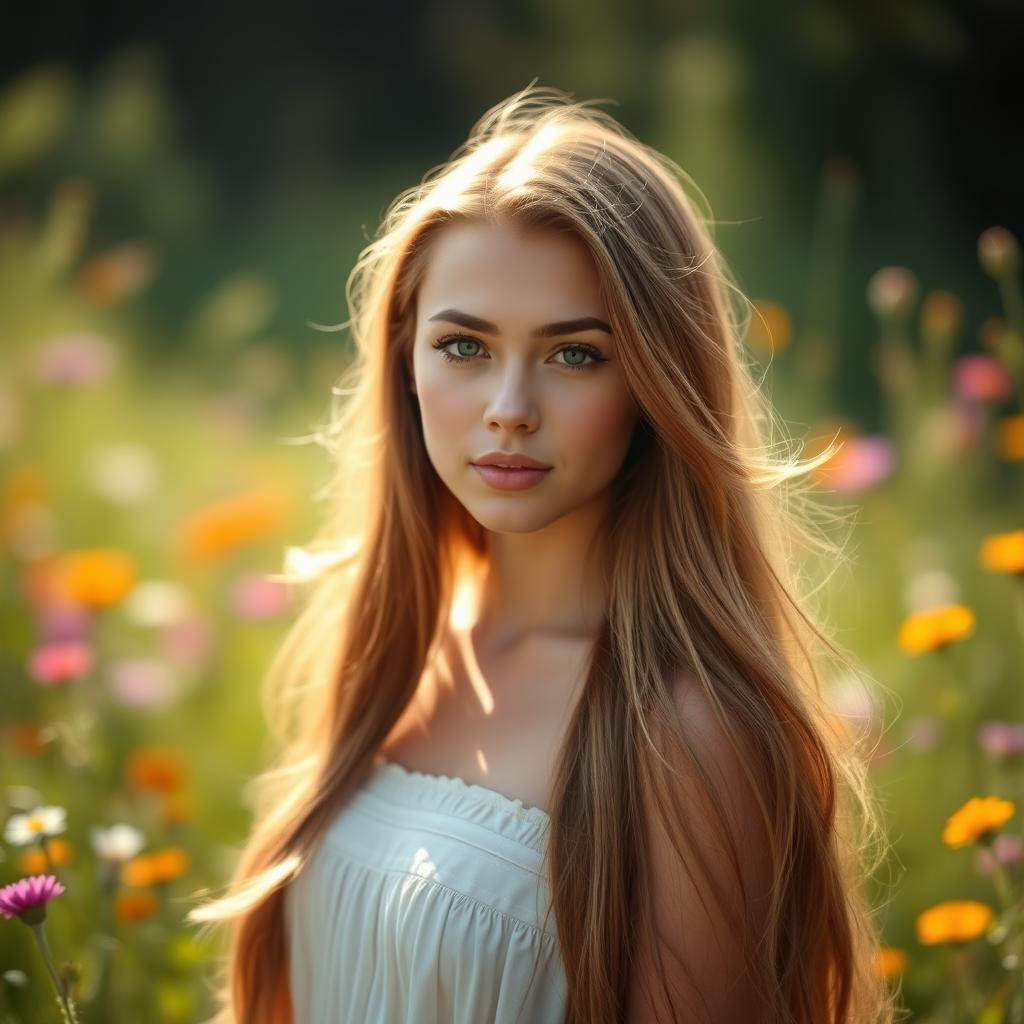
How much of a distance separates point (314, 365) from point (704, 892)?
2812 mm

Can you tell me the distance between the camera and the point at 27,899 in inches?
57.7

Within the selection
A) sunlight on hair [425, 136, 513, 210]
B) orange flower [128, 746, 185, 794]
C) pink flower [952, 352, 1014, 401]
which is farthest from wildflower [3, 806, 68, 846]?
pink flower [952, 352, 1014, 401]

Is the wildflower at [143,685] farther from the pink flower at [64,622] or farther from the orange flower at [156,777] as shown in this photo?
the orange flower at [156,777]

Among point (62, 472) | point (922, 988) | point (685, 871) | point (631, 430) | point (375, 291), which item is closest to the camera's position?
point (685, 871)

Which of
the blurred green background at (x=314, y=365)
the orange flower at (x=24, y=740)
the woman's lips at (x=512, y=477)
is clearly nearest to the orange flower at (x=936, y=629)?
the blurred green background at (x=314, y=365)

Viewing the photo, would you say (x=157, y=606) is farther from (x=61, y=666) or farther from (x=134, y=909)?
(x=134, y=909)

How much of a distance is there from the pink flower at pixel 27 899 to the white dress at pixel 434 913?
421 millimetres

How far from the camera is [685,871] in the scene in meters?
1.57

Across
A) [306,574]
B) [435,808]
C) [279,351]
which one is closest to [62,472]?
[279,351]

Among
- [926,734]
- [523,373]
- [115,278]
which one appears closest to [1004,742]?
[926,734]

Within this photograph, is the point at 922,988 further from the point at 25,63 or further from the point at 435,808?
the point at 25,63

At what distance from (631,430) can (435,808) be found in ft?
1.85

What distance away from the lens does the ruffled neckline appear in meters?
1.66

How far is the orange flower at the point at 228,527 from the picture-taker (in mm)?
2809
